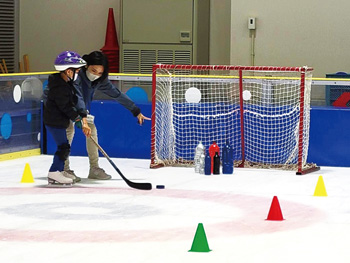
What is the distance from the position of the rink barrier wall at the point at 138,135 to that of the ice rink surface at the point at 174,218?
58cm

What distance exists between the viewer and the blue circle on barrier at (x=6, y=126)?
1393cm

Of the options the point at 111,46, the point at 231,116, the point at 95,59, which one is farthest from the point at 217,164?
the point at 111,46

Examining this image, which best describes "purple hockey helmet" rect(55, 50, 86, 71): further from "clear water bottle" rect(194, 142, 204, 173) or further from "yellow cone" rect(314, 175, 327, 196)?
"yellow cone" rect(314, 175, 327, 196)

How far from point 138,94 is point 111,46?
5.97 meters

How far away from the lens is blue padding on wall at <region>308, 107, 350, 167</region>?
44.7ft

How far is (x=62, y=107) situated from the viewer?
37.2ft

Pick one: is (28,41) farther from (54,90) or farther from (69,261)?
(69,261)

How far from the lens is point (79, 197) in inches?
423

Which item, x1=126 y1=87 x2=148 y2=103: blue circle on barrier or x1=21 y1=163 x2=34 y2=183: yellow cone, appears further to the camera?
x1=126 y1=87 x2=148 y2=103: blue circle on barrier

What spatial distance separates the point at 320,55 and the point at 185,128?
5099 mm

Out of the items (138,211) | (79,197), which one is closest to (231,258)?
(138,211)

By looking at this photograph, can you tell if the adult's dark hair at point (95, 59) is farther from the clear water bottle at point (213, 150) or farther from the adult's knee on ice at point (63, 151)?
the clear water bottle at point (213, 150)

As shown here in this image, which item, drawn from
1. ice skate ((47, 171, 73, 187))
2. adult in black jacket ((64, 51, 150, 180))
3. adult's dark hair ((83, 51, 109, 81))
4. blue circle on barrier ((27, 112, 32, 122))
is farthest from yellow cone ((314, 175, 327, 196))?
blue circle on barrier ((27, 112, 32, 122))

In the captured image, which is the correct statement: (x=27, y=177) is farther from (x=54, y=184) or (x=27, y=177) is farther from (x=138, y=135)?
(x=138, y=135)
